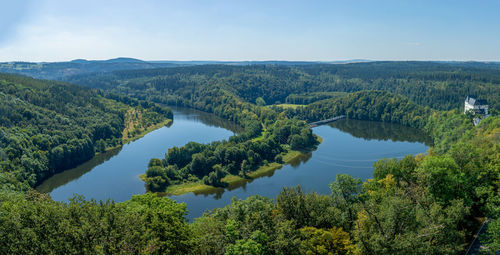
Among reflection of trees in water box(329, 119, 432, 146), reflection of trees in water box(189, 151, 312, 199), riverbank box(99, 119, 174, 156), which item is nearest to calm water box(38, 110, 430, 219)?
reflection of trees in water box(329, 119, 432, 146)

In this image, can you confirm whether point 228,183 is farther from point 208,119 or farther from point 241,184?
point 208,119

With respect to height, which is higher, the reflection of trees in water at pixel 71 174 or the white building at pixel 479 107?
the white building at pixel 479 107

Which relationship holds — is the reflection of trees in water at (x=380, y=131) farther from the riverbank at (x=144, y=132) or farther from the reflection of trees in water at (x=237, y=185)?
the riverbank at (x=144, y=132)

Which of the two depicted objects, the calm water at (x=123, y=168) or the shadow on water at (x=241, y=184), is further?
the calm water at (x=123, y=168)

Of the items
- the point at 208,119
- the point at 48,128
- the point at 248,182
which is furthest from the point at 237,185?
the point at 208,119

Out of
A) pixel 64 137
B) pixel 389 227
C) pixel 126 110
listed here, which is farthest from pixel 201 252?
pixel 126 110

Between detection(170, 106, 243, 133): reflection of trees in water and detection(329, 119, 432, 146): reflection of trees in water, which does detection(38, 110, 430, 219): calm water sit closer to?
detection(329, 119, 432, 146): reflection of trees in water

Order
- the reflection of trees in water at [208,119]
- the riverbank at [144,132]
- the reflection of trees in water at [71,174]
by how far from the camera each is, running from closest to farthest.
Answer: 1. the reflection of trees in water at [71,174]
2. the riverbank at [144,132]
3. the reflection of trees in water at [208,119]

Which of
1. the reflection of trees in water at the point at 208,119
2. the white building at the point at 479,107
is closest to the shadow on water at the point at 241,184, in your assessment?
the reflection of trees in water at the point at 208,119
